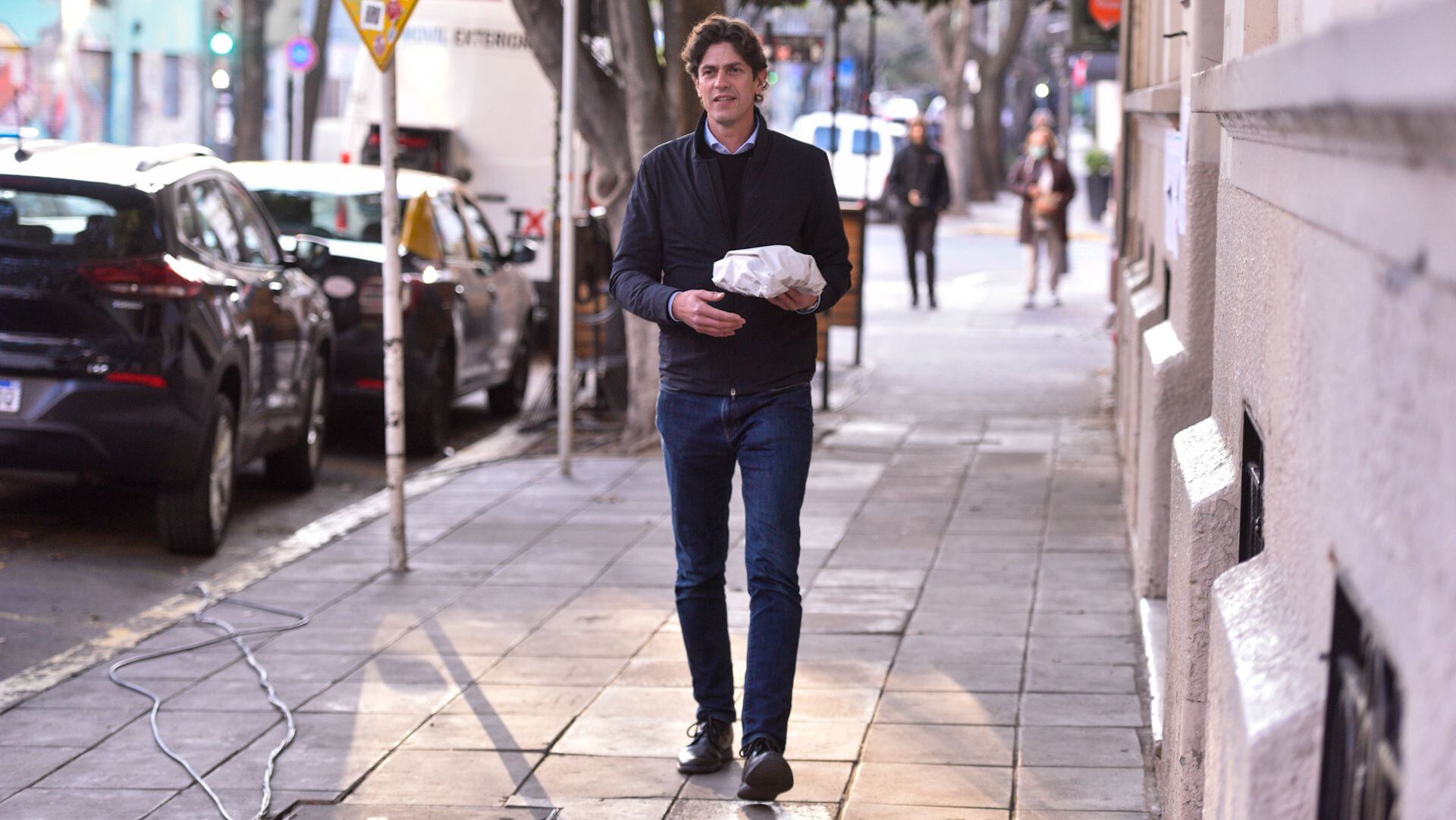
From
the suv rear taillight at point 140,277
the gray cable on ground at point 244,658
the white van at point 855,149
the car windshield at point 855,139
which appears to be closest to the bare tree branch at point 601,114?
the suv rear taillight at point 140,277

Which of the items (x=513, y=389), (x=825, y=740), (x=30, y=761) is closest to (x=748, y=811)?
(x=825, y=740)

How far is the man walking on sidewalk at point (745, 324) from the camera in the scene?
16.4ft

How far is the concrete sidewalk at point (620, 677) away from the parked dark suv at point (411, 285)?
160 centimetres

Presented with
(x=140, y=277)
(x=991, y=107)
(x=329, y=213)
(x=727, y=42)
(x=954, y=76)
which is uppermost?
(x=954, y=76)

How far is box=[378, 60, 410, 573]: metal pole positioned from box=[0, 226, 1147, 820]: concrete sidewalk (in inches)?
8.9

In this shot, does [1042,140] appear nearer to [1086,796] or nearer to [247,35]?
[247,35]

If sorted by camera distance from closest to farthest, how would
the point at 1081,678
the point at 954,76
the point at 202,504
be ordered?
1. the point at 1081,678
2. the point at 202,504
3. the point at 954,76

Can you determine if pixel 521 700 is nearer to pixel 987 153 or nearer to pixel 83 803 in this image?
pixel 83 803

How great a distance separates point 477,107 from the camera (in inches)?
781

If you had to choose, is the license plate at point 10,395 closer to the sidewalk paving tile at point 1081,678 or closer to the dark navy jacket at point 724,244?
the dark navy jacket at point 724,244

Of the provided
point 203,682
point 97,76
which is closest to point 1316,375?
point 203,682

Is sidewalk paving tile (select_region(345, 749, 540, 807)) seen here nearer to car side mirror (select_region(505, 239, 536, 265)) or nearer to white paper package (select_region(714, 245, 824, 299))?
white paper package (select_region(714, 245, 824, 299))

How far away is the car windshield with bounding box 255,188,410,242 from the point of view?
12391 millimetres

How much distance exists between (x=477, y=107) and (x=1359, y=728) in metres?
18.4
